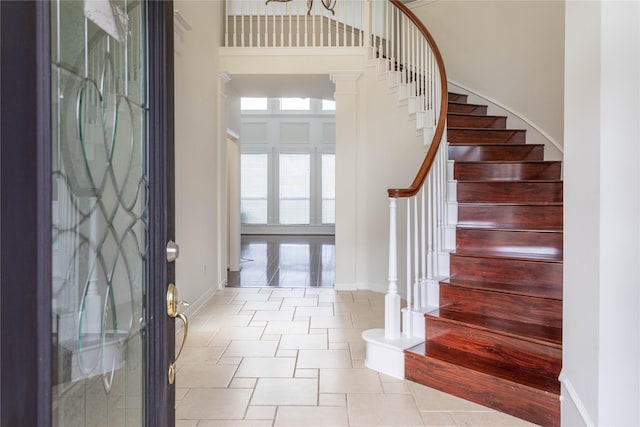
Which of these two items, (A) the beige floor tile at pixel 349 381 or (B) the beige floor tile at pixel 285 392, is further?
(A) the beige floor tile at pixel 349 381

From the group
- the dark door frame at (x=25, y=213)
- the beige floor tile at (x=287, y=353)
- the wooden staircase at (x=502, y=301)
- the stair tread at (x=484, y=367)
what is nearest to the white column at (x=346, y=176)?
the wooden staircase at (x=502, y=301)

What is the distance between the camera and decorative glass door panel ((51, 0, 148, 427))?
801mm

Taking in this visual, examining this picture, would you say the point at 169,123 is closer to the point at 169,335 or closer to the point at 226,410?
the point at 169,335

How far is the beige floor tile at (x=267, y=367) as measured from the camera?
2773 millimetres

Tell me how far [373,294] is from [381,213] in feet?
3.16

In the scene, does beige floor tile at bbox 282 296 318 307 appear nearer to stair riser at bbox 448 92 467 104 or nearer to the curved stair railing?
the curved stair railing

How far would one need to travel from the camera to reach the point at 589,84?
161 centimetres

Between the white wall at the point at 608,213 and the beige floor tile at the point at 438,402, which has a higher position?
the white wall at the point at 608,213

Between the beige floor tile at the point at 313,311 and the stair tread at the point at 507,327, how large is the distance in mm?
1498

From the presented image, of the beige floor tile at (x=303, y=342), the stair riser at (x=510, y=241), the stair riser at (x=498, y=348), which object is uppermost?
the stair riser at (x=510, y=241)

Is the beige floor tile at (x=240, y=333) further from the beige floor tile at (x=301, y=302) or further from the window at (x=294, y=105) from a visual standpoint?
the window at (x=294, y=105)

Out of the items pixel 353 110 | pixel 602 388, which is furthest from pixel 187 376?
pixel 353 110

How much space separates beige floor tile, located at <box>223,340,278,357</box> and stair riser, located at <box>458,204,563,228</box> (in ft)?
6.14

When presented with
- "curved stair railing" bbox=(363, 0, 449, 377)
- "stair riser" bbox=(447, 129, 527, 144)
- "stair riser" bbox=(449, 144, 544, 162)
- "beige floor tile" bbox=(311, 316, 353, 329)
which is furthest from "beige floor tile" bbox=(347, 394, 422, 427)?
"stair riser" bbox=(447, 129, 527, 144)
